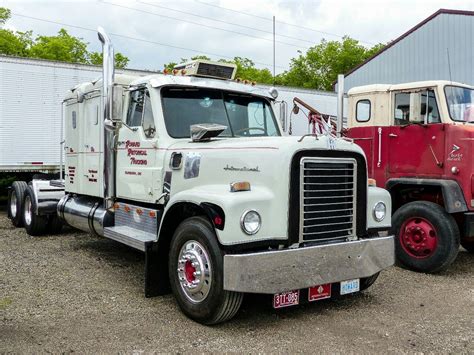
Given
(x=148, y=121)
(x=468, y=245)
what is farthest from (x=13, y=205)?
(x=468, y=245)

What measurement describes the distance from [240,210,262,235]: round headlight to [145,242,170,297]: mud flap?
1354 millimetres

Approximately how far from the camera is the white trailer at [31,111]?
11672 millimetres

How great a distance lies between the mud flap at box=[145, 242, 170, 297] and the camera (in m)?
5.12

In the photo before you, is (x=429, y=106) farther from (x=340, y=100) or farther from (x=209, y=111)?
(x=209, y=111)

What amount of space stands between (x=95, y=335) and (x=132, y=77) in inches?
148

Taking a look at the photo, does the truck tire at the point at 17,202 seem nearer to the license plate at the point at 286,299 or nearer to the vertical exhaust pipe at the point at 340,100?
the vertical exhaust pipe at the point at 340,100

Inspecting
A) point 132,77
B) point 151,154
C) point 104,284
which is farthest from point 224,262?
point 132,77

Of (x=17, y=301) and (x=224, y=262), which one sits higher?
(x=224, y=262)

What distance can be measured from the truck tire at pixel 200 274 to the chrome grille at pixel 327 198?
85 centimetres

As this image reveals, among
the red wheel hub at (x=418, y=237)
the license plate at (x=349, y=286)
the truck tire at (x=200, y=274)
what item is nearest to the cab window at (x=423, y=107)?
the red wheel hub at (x=418, y=237)

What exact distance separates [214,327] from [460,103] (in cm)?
510

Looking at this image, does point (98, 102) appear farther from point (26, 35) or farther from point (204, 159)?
point (26, 35)

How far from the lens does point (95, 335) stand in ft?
14.3

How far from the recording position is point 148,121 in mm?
5797
